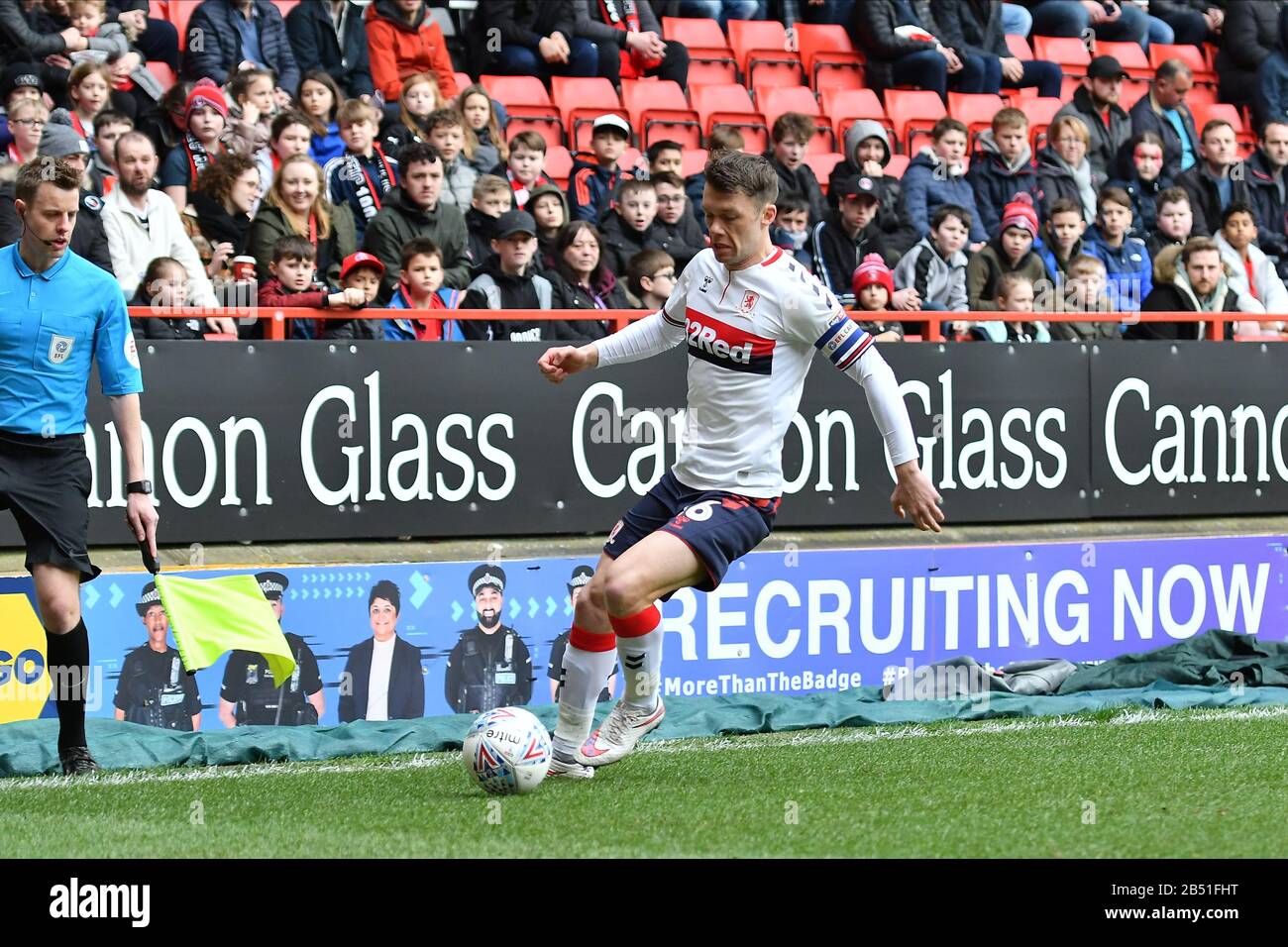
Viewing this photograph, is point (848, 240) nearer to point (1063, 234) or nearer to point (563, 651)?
point (1063, 234)

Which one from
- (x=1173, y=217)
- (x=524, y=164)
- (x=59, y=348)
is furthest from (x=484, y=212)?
(x=1173, y=217)

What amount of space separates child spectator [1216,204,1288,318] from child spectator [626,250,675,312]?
14.5 ft

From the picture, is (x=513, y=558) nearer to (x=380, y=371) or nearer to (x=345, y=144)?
(x=380, y=371)

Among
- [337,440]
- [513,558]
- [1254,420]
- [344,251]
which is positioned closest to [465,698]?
[513,558]

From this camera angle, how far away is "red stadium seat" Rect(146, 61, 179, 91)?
461 inches

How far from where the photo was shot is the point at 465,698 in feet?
30.0

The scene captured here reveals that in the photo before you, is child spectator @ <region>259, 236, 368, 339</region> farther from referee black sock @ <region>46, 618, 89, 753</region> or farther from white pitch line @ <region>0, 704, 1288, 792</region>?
referee black sock @ <region>46, 618, 89, 753</region>

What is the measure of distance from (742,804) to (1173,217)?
27.1 feet

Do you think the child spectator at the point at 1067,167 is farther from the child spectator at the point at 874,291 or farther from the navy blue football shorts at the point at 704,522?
the navy blue football shorts at the point at 704,522

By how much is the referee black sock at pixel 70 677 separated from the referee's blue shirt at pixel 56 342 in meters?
0.79

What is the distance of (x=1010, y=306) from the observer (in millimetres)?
11078

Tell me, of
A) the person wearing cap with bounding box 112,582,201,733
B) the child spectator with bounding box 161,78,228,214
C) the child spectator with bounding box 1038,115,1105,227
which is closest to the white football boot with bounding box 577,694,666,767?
the person wearing cap with bounding box 112,582,201,733

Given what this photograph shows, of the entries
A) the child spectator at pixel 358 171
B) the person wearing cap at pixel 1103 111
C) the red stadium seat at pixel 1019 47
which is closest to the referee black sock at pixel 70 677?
the child spectator at pixel 358 171

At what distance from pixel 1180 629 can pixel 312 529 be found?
17.6 feet
